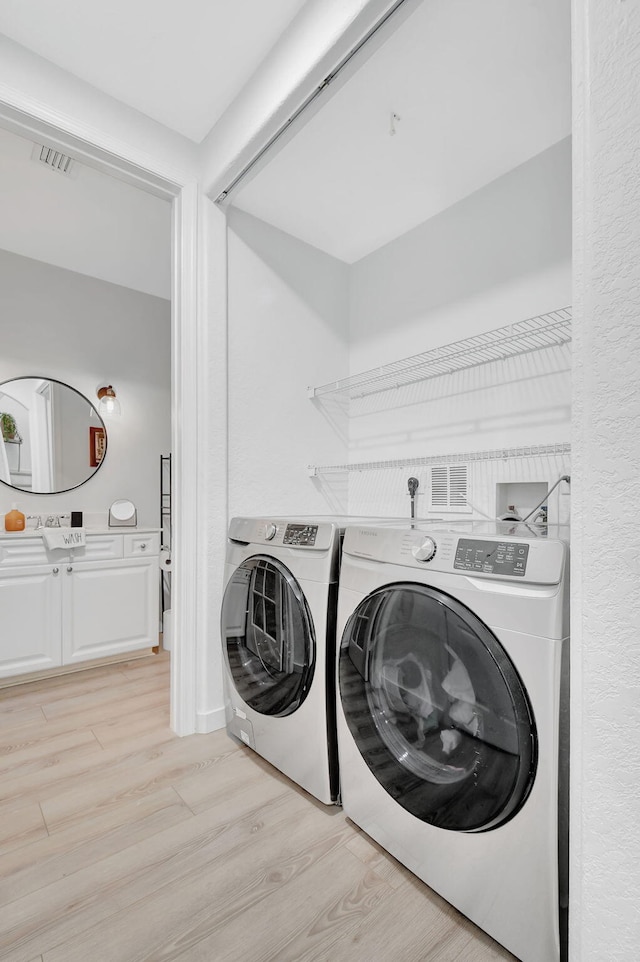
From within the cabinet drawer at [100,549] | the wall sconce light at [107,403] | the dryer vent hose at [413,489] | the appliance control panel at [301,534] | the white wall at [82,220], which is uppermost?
the white wall at [82,220]

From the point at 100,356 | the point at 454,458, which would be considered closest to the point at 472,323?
the point at 454,458

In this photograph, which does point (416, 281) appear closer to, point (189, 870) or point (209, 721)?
point (209, 721)

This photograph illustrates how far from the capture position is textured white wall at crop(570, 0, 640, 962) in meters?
0.77

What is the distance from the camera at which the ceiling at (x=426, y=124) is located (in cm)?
141

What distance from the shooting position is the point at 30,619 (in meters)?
2.49

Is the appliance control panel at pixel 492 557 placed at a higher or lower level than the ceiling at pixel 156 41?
lower

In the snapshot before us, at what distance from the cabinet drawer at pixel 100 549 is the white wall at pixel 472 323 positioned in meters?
1.48

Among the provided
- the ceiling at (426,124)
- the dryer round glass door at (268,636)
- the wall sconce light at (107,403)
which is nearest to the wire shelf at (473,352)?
the ceiling at (426,124)

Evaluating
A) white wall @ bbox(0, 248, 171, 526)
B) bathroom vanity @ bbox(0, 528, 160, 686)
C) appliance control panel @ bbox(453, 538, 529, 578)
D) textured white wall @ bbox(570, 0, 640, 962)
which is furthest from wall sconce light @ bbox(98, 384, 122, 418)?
textured white wall @ bbox(570, 0, 640, 962)

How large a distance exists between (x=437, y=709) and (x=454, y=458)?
1167 mm

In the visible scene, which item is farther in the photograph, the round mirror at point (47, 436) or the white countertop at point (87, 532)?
the round mirror at point (47, 436)

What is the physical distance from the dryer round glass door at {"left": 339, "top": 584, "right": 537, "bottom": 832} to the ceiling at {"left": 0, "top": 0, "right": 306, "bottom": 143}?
1.87 m

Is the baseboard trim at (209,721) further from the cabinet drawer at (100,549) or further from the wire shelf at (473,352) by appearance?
the wire shelf at (473,352)

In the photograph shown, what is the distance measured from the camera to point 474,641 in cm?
104
